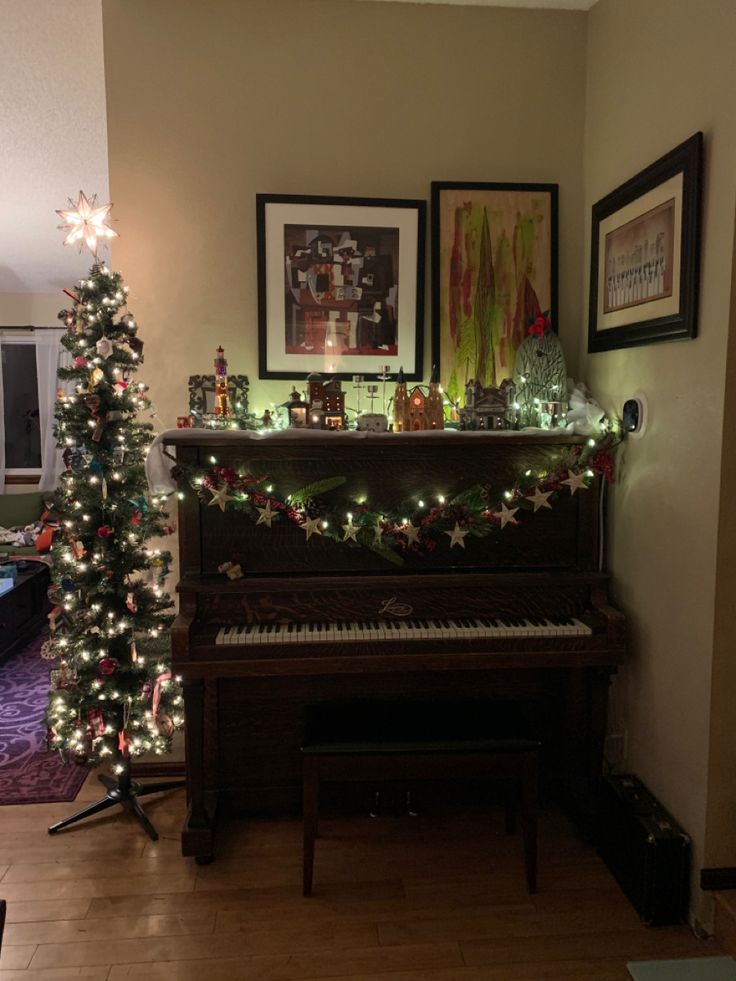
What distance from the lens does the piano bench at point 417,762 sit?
2256 mm

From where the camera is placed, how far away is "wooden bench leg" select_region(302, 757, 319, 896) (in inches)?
89.0

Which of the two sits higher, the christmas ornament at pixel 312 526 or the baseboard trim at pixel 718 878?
the christmas ornament at pixel 312 526

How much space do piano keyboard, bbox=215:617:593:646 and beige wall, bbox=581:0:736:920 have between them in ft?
1.03

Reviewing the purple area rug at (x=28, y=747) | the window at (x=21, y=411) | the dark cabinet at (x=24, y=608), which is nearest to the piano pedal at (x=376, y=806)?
the purple area rug at (x=28, y=747)

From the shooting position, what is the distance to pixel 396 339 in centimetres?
302

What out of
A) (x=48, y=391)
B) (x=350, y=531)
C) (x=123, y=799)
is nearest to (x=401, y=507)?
(x=350, y=531)

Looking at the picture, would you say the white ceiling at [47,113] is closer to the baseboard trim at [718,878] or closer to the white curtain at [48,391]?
the white curtain at [48,391]

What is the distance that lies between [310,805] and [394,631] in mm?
602

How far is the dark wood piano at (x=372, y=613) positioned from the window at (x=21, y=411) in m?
5.46

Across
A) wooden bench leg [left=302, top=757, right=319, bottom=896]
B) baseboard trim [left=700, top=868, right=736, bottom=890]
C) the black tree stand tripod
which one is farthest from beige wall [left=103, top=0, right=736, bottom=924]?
the black tree stand tripod

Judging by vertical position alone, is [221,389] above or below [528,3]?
below

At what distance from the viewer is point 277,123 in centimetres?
289

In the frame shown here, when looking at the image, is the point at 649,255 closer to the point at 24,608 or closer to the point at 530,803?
the point at 530,803

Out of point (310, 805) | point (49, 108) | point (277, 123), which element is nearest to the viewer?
point (310, 805)
